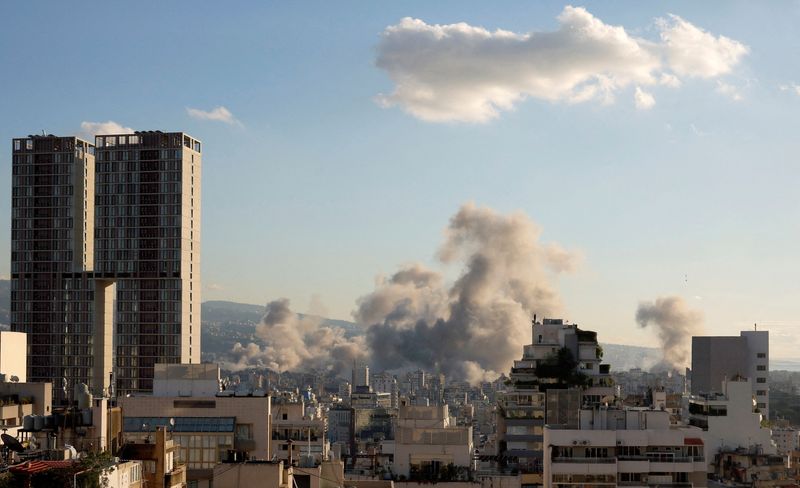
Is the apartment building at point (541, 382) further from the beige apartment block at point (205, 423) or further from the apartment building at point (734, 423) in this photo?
the beige apartment block at point (205, 423)

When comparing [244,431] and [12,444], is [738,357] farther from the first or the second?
[12,444]

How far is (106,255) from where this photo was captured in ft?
500

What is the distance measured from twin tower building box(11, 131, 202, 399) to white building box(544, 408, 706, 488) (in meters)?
92.8

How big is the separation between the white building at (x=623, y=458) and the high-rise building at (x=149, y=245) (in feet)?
307

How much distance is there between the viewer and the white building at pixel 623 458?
5841 centimetres

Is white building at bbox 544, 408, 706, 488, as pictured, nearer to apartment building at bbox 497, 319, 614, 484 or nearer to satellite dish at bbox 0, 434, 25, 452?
apartment building at bbox 497, 319, 614, 484

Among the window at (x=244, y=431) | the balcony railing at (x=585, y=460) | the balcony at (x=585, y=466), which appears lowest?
the balcony at (x=585, y=466)

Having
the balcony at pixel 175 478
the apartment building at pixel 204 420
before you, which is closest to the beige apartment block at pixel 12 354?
the apartment building at pixel 204 420

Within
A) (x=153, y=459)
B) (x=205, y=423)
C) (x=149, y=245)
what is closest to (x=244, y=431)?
(x=205, y=423)

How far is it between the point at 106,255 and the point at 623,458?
337 ft

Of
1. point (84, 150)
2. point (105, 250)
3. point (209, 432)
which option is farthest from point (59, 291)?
point (209, 432)

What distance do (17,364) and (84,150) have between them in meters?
72.6

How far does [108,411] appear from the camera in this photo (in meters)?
46.6

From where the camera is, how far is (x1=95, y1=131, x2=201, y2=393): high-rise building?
149000 mm
